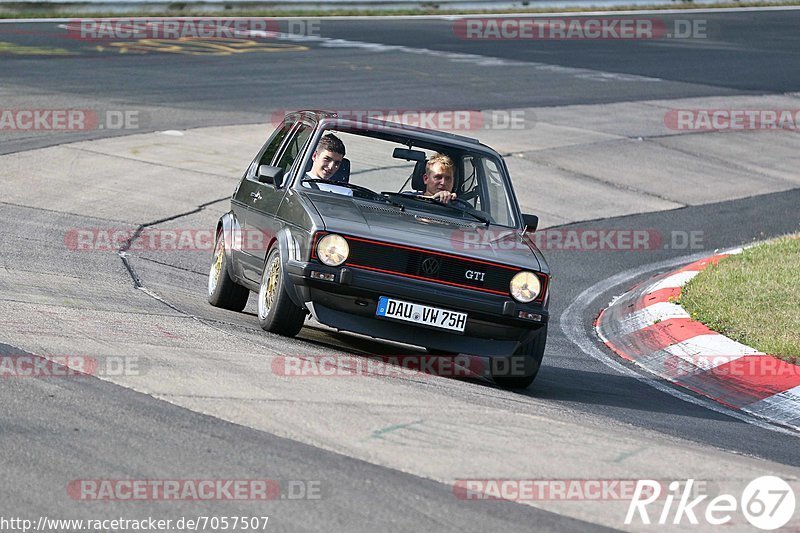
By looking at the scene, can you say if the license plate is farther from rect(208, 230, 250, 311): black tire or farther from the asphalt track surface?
rect(208, 230, 250, 311): black tire

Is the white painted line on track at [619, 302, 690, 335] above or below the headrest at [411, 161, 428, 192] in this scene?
below

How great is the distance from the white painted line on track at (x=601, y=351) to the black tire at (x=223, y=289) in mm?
2702

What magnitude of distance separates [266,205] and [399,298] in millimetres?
1754

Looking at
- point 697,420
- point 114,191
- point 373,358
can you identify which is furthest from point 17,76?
point 697,420

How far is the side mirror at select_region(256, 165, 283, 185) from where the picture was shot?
886 centimetres

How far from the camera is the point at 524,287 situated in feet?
25.7

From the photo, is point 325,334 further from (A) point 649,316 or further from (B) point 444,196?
(A) point 649,316

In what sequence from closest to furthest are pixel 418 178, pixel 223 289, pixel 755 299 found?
pixel 418 178
pixel 223 289
pixel 755 299

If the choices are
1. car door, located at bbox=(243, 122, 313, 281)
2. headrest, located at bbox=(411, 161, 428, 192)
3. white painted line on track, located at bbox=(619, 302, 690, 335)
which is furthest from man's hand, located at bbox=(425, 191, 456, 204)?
white painted line on track, located at bbox=(619, 302, 690, 335)

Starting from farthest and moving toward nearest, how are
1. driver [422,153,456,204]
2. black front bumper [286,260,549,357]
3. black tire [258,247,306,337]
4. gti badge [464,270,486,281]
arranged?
driver [422,153,456,204]
black tire [258,247,306,337]
gti badge [464,270,486,281]
black front bumper [286,260,549,357]

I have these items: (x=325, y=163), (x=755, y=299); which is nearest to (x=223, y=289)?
(x=325, y=163)

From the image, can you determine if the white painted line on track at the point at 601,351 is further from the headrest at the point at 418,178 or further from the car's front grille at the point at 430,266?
the headrest at the point at 418,178

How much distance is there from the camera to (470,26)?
3378 centimetres

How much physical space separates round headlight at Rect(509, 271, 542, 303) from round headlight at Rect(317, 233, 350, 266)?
1037 millimetres
